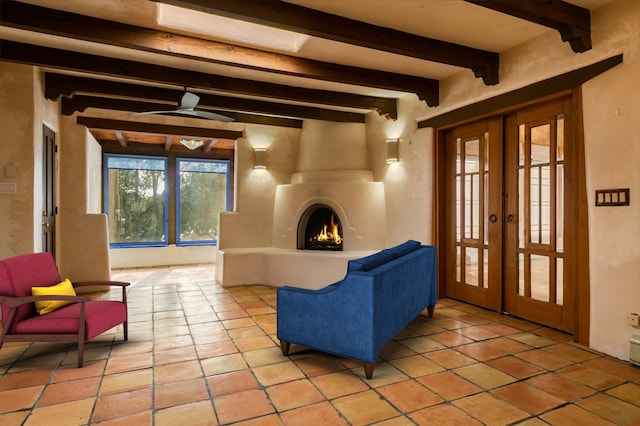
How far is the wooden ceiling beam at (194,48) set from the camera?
303 centimetres

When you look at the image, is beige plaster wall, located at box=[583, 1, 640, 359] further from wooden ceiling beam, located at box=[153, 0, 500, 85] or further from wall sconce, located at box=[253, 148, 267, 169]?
wall sconce, located at box=[253, 148, 267, 169]

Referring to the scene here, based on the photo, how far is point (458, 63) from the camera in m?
3.82

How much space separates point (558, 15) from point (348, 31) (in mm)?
1636

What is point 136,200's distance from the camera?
843cm

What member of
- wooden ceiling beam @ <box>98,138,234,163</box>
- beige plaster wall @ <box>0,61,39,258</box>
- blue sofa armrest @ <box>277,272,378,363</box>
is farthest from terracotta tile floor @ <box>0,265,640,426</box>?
wooden ceiling beam @ <box>98,138,234,163</box>

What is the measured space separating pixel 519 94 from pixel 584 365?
8.37ft

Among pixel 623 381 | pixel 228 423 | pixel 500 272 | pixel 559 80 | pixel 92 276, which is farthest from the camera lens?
pixel 92 276

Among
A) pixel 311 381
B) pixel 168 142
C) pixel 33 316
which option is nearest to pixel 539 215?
pixel 311 381

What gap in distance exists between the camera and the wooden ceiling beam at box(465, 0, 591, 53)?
8.89 feet

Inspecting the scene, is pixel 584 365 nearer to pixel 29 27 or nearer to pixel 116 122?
pixel 29 27

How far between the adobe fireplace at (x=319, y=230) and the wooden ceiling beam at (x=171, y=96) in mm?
1504

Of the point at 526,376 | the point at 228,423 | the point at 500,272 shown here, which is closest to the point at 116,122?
the point at 228,423

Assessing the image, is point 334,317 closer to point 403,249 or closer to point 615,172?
point 403,249

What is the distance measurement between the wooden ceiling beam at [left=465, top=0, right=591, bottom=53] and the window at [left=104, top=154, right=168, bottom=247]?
757 centimetres
